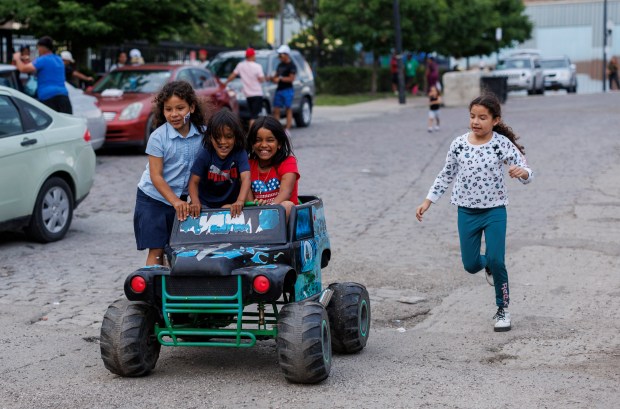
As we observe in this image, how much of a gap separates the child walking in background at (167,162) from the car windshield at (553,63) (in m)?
43.5

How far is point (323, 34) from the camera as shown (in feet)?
155

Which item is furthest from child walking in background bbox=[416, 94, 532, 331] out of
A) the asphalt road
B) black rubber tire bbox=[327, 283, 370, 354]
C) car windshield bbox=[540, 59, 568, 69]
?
car windshield bbox=[540, 59, 568, 69]

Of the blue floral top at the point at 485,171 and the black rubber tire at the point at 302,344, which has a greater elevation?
the blue floral top at the point at 485,171

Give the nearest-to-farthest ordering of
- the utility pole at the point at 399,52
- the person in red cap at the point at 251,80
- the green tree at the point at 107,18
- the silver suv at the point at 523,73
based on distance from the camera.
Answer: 1. the person in red cap at the point at 251,80
2. the green tree at the point at 107,18
3. the utility pole at the point at 399,52
4. the silver suv at the point at 523,73

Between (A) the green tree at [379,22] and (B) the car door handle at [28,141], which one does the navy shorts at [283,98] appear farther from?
(A) the green tree at [379,22]

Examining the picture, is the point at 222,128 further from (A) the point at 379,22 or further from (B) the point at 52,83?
(A) the point at 379,22

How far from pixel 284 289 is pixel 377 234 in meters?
5.25

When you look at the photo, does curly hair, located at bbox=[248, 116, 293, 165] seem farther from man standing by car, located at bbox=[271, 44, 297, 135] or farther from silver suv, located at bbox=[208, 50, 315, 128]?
silver suv, located at bbox=[208, 50, 315, 128]

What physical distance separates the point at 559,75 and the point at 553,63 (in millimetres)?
1222

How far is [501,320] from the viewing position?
290 inches

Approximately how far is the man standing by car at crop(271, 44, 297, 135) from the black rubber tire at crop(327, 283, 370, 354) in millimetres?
15677

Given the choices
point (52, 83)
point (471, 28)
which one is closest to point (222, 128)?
point (52, 83)

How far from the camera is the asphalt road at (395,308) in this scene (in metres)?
5.79

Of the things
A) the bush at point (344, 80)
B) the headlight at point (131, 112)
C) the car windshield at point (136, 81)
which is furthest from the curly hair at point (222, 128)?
the bush at point (344, 80)
